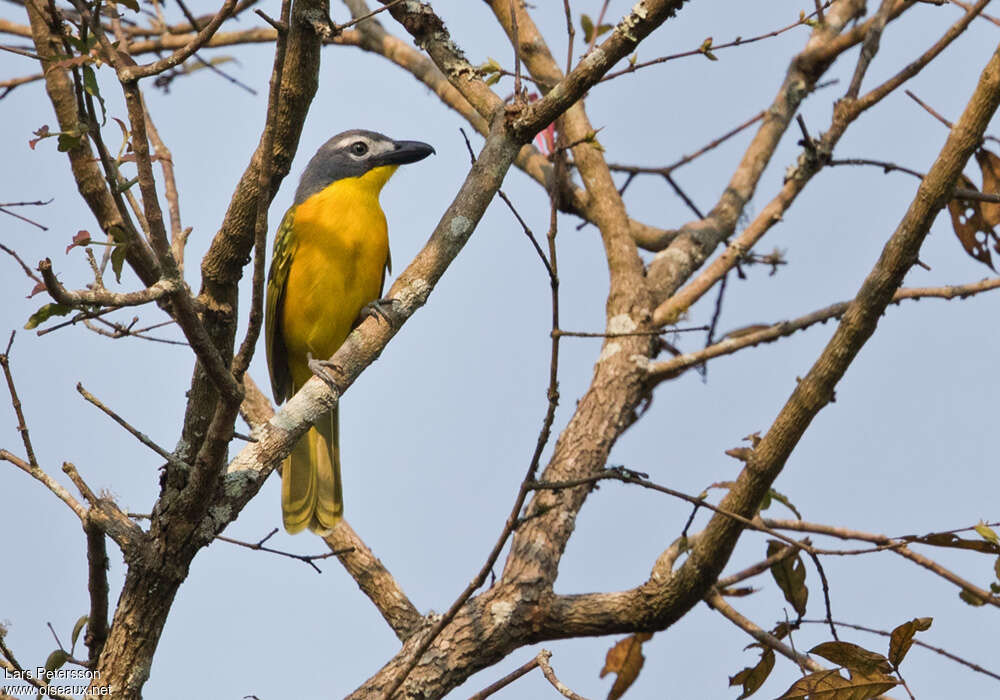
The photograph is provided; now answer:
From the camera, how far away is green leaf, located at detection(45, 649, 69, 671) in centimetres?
356

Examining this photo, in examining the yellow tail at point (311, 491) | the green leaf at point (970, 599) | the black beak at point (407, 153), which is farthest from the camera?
the black beak at point (407, 153)

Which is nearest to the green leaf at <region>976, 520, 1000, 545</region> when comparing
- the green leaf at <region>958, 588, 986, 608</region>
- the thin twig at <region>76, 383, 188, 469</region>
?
the green leaf at <region>958, 588, 986, 608</region>

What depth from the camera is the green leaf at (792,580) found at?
4.21m

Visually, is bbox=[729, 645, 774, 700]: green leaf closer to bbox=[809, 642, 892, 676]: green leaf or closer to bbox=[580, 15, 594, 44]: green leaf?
bbox=[809, 642, 892, 676]: green leaf

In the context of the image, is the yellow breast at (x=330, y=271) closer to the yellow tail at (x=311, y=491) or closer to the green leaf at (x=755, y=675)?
the yellow tail at (x=311, y=491)

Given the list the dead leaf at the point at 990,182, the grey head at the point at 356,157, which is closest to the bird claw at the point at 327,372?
the grey head at the point at 356,157

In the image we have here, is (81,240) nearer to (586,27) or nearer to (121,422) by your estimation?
(121,422)

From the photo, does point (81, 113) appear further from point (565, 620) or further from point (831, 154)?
point (831, 154)

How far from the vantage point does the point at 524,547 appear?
4598mm

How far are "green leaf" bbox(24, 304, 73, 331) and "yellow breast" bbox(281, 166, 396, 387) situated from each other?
289 cm

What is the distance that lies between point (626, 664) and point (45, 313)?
2.98m

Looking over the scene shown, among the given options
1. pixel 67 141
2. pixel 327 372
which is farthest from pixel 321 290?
pixel 67 141

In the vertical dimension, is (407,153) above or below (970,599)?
above

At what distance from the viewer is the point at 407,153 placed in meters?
5.98
